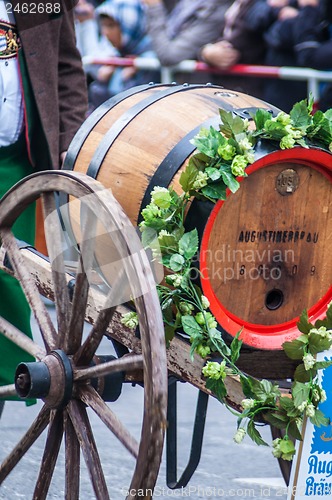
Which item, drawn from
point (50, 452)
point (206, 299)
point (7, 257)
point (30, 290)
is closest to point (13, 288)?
point (7, 257)

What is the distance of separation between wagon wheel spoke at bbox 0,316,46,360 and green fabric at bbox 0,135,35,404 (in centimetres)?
52

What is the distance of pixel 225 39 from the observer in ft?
20.7

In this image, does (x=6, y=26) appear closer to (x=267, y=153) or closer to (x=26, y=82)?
(x=26, y=82)

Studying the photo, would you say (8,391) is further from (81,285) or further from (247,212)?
(247,212)

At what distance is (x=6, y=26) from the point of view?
3109mm

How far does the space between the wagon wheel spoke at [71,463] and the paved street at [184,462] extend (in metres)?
0.94

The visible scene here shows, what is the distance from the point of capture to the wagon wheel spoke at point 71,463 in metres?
2.38

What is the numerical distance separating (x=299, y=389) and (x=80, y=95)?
1679mm

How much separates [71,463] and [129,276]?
22.7 inches

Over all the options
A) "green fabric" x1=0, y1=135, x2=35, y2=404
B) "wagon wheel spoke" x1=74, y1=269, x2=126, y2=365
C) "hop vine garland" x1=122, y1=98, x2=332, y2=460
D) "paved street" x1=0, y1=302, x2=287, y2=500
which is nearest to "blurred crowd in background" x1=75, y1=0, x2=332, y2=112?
"paved street" x1=0, y1=302, x2=287, y2=500

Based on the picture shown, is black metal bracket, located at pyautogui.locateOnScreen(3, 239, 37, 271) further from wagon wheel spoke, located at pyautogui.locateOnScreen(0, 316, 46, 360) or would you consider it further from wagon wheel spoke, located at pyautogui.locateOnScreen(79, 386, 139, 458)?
wagon wheel spoke, located at pyautogui.locateOnScreen(79, 386, 139, 458)

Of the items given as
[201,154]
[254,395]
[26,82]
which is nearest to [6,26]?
[26,82]

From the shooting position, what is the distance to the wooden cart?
7.33 ft

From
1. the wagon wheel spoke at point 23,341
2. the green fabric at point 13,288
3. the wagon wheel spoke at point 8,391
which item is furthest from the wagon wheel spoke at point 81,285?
the green fabric at point 13,288
